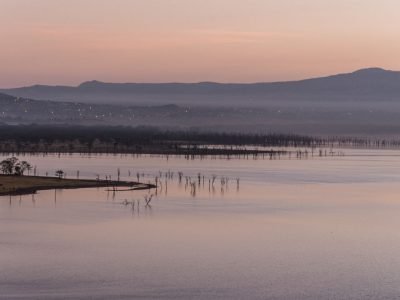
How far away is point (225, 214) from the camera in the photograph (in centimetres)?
3912

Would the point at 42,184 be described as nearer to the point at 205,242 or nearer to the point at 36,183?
the point at 36,183

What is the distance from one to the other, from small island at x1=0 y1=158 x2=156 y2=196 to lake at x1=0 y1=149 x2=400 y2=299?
103cm

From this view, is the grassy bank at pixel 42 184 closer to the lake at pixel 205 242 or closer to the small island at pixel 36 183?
the small island at pixel 36 183

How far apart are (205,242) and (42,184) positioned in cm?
1844

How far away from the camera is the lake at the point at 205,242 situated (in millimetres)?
23719

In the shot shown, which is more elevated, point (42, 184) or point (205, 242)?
point (42, 184)

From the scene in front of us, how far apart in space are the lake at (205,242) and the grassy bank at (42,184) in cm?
99

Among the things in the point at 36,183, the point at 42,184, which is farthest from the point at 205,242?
the point at 36,183

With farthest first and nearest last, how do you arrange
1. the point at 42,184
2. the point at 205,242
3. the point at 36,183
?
the point at 36,183 < the point at 42,184 < the point at 205,242

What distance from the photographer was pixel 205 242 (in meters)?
31.0

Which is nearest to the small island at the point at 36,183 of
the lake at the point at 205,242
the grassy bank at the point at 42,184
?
the grassy bank at the point at 42,184

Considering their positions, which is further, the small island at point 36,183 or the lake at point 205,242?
the small island at point 36,183

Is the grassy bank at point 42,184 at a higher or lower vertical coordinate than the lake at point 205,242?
higher

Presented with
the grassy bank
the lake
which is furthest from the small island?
the lake
